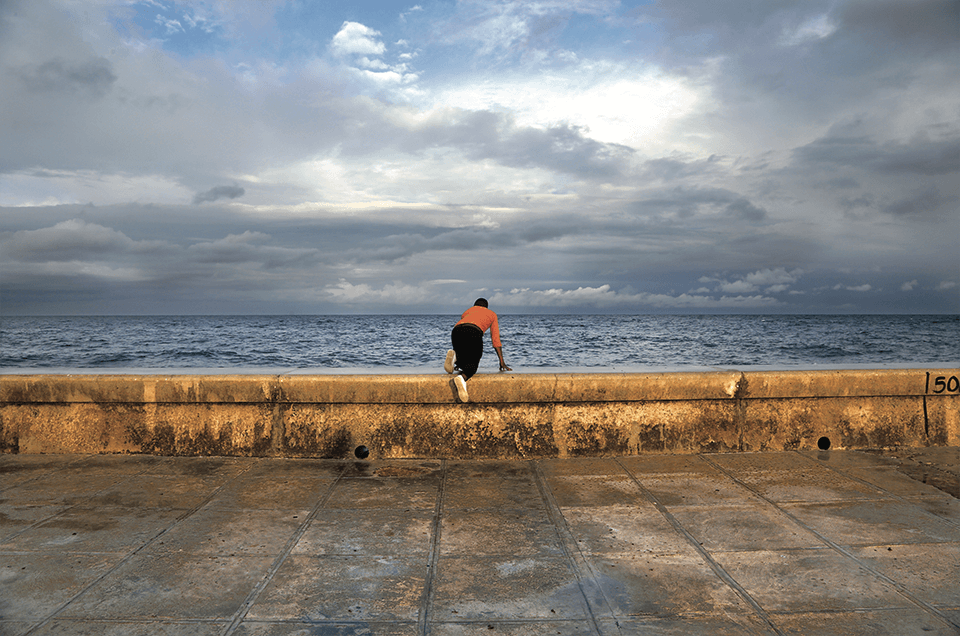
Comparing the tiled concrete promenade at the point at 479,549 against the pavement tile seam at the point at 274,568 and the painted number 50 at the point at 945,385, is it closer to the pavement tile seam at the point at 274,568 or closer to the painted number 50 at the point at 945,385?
the pavement tile seam at the point at 274,568

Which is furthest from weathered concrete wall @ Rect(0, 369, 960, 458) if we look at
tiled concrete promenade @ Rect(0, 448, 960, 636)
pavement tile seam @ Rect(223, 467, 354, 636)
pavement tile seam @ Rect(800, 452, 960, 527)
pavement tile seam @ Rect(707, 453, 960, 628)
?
pavement tile seam @ Rect(707, 453, 960, 628)

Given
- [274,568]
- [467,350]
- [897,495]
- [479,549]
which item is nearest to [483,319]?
[467,350]

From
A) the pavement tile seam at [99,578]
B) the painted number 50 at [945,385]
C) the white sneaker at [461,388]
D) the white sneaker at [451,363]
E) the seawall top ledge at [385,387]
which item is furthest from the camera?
the painted number 50 at [945,385]

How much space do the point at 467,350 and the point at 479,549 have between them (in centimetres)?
263

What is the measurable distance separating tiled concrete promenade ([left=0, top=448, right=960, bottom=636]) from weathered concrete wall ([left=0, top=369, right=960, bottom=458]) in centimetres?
43

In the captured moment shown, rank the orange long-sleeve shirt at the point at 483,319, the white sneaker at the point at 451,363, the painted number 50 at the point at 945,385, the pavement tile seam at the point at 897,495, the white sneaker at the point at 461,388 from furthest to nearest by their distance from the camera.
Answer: the orange long-sleeve shirt at the point at 483,319 → the painted number 50 at the point at 945,385 → the white sneaker at the point at 451,363 → the white sneaker at the point at 461,388 → the pavement tile seam at the point at 897,495

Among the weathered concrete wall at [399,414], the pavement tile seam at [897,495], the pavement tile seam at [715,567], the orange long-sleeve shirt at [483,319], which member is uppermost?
the orange long-sleeve shirt at [483,319]

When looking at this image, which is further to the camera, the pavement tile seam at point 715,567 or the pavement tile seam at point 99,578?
the pavement tile seam at point 715,567

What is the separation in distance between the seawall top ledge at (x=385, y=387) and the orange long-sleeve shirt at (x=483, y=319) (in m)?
0.61

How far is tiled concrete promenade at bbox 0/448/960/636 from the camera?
2.85 meters

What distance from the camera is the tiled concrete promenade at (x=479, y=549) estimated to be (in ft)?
9.35

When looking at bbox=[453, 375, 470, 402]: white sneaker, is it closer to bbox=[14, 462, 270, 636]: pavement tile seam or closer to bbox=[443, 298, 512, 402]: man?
bbox=[443, 298, 512, 402]: man

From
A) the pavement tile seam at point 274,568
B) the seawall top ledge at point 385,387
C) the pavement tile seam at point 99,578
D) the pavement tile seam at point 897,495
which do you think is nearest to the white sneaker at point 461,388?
the seawall top ledge at point 385,387

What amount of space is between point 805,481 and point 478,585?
3.43 m
